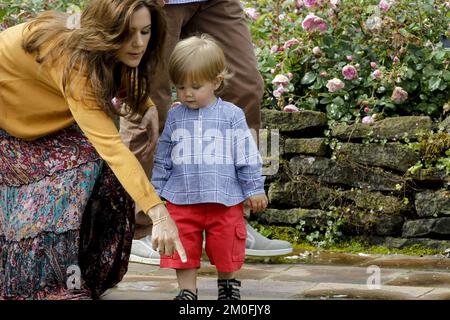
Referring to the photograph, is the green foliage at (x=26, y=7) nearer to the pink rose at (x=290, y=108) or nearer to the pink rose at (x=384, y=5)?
the pink rose at (x=290, y=108)

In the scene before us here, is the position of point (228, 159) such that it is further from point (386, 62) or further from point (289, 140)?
point (386, 62)

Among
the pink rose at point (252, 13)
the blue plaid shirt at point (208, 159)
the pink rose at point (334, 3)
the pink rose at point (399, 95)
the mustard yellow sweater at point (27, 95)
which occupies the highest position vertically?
the pink rose at point (252, 13)

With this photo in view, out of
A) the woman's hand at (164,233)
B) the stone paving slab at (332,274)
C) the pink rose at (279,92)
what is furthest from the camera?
the pink rose at (279,92)

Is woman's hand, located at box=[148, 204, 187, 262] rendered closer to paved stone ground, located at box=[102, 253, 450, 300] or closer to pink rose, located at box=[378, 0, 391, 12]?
paved stone ground, located at box=[102, 253, 450, 300]

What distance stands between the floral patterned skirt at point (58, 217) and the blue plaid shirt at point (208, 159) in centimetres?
18

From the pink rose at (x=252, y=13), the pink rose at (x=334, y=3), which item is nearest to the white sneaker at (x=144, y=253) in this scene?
the pink rose at (x=334, y=3)

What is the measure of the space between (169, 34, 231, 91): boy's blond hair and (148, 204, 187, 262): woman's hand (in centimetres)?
46

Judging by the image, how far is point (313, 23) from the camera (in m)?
4.61

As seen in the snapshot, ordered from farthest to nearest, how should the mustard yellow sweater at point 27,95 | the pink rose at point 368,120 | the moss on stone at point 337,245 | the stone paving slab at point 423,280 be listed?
1. the pink rose at point 368,120
2. the moss on stone at point 337,245
3. the stone paving slab at point 423,280
4. the mustard yellow sweater at point 27,95

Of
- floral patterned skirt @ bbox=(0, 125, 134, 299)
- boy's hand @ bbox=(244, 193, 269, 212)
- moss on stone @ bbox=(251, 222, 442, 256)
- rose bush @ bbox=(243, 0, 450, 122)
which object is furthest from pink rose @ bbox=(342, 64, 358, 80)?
floral patterned skirt @ bbox=(0, 125, 134, 299)

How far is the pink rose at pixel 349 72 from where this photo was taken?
4.48 metres

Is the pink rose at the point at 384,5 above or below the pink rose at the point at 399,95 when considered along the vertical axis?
above

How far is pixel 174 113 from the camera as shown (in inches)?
120

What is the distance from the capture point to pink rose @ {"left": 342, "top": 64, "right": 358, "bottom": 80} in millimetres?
4480
